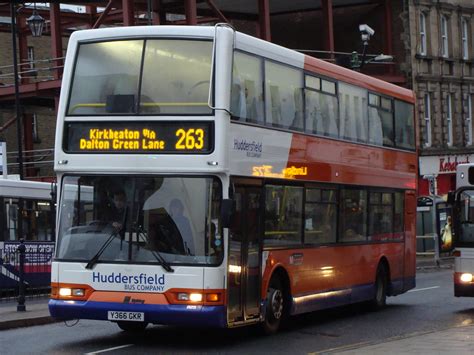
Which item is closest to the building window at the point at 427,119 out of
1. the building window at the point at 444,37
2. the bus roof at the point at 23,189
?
the building window at the point at 444,37

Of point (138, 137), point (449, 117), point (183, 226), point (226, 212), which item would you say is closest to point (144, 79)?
point (138, 137)

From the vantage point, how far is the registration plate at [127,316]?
13.7 m

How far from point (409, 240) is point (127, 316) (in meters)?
10.0

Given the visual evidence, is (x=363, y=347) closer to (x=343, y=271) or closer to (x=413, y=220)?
(x=343, y=271)

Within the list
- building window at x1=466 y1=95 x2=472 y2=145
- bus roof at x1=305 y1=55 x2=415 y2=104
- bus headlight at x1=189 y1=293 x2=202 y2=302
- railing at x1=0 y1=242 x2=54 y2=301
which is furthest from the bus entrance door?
building window at x1=466 y1=95 x2=472 y2=145

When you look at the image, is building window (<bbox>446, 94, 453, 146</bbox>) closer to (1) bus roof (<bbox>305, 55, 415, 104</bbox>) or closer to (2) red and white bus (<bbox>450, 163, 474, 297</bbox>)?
(1) bus roof (<bbox>305, 55, 415, 104</bbox>)

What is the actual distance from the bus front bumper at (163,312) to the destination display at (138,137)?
2.01 m

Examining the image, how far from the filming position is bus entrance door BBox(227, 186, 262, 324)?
14086mm

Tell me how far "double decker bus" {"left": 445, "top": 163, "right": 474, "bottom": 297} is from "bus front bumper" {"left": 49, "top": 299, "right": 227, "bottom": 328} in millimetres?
7338

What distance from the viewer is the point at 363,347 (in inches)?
535

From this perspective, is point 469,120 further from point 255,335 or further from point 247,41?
point 247,41

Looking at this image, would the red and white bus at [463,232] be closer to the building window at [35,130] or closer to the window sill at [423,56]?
the window sill at [423,56]

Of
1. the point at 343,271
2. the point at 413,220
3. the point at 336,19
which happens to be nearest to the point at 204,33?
the point at 343,271

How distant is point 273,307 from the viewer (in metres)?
15.5
